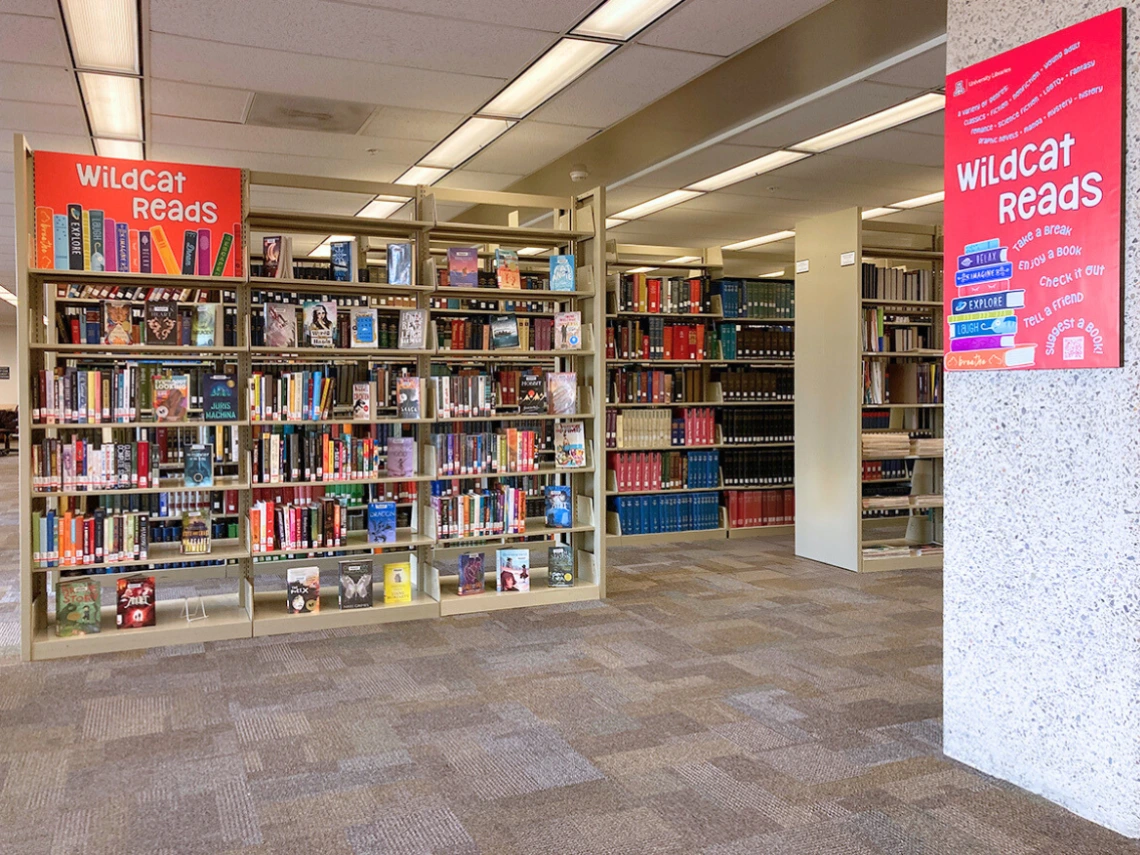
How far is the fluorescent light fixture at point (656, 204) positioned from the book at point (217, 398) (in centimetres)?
521

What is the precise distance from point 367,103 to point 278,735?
430 centimetres

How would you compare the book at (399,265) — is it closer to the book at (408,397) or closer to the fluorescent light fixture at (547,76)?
the book at (408,397)

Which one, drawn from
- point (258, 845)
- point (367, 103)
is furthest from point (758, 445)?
point (258, 845)

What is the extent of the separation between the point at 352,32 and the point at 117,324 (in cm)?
196

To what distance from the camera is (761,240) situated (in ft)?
37.8

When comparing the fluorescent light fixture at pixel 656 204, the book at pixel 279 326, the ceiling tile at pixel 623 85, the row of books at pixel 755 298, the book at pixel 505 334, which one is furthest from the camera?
the fluorescent light fixture at pixel 656 204

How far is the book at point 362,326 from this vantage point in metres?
5.14

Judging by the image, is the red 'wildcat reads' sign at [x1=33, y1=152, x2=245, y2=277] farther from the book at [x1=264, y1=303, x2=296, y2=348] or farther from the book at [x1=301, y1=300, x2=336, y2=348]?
the book at [x1=301, y1=300, x2=336, y2=348]

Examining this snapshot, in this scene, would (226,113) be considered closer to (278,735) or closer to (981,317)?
(278,735)

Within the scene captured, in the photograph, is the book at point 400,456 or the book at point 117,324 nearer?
the book at point 117,324

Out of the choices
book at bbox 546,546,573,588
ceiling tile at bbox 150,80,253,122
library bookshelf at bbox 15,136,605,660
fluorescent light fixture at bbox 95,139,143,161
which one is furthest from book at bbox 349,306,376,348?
fluorescent light fixture at bbox 95,139,143,161

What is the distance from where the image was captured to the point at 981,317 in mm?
3059

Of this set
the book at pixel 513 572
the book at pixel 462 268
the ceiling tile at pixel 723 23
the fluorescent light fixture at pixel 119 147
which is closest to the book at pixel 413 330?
the book at pixel 462 268

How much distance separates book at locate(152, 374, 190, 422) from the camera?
4762mm
